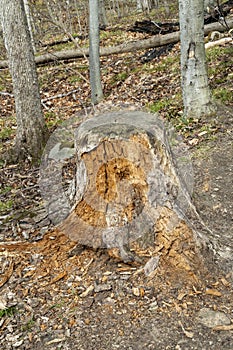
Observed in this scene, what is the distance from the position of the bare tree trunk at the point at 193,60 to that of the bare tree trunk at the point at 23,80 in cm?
220

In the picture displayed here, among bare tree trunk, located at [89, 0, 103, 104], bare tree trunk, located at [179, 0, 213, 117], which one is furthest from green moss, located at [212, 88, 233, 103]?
bare tree trunk, located at [89, 0, 103, 104]

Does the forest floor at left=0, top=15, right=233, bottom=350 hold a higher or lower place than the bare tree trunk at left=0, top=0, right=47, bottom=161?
lower

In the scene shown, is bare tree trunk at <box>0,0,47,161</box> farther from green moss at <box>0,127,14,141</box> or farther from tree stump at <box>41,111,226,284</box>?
tree stump at <box>41,111,226,284</box>

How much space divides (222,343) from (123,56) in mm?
9095

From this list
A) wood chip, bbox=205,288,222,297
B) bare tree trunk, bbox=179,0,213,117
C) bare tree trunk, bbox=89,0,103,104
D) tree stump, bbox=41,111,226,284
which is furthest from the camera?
bare tree trunk, bbox=89,0,103,104

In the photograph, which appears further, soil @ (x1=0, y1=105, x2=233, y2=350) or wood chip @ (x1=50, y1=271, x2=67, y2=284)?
wood chip @ (x1=50, y1=271, x2=67, y2=284)

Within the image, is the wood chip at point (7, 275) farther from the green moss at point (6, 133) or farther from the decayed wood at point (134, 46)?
the decayed wood at point (134, 46)

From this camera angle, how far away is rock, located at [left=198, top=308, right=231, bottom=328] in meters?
2.11

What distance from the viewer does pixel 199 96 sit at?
17.5 feet

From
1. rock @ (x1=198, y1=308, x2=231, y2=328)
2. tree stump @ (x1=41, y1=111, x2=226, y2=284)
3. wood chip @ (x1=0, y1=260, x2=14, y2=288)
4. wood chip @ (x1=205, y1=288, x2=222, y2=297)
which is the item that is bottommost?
rock @ (x1=198, y1=308, x2=231, y2=328)

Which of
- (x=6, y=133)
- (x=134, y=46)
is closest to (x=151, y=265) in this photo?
(x=6, y=133)

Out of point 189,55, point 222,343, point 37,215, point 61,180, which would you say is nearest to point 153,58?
point 189,55

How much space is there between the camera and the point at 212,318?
2.14 meters

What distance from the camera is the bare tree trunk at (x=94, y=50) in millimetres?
6555
